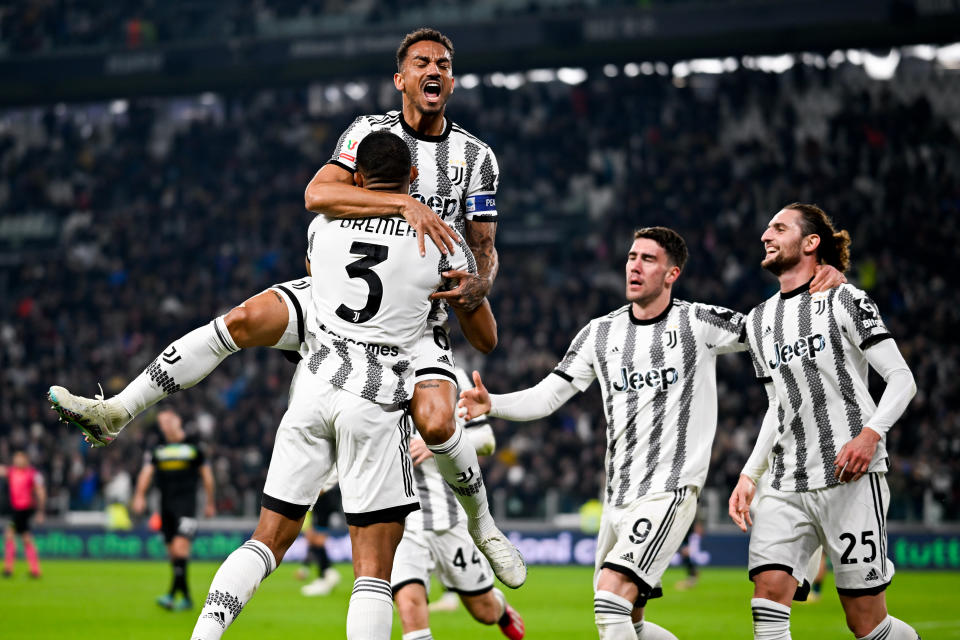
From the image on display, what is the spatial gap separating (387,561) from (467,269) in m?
1.42

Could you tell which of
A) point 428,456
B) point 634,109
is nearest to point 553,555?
point 634,109

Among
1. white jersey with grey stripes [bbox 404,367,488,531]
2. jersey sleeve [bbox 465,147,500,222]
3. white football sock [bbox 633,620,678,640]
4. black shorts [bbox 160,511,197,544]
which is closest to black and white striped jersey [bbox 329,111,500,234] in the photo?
jersey sleeve [bbox 465,147,500,222]

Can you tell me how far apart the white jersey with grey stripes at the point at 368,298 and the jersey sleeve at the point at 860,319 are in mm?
2313

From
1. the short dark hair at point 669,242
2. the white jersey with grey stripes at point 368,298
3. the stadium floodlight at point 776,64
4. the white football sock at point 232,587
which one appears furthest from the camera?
the stadium floodlight at point 776,64

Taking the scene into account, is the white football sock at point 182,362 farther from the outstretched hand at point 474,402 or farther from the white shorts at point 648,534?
the white shorts at point 648,534

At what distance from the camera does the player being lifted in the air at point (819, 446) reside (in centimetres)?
630

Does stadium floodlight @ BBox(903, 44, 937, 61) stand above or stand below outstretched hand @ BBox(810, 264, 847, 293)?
above

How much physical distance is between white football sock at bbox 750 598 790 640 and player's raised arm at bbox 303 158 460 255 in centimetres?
253

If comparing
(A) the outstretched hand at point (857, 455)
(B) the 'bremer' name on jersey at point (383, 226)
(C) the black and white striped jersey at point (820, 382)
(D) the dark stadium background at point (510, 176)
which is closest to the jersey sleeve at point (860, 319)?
(C) the black and white striped jersey at point (820, 382)

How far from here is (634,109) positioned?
93.8 feet

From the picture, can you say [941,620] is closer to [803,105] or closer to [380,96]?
[803,105]

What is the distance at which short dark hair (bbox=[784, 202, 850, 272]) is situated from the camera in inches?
267

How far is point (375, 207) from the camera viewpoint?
550cm

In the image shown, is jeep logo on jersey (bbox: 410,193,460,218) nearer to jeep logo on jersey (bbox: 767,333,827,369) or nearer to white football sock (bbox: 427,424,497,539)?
white football sock (bbox: 427,424,497,539)
